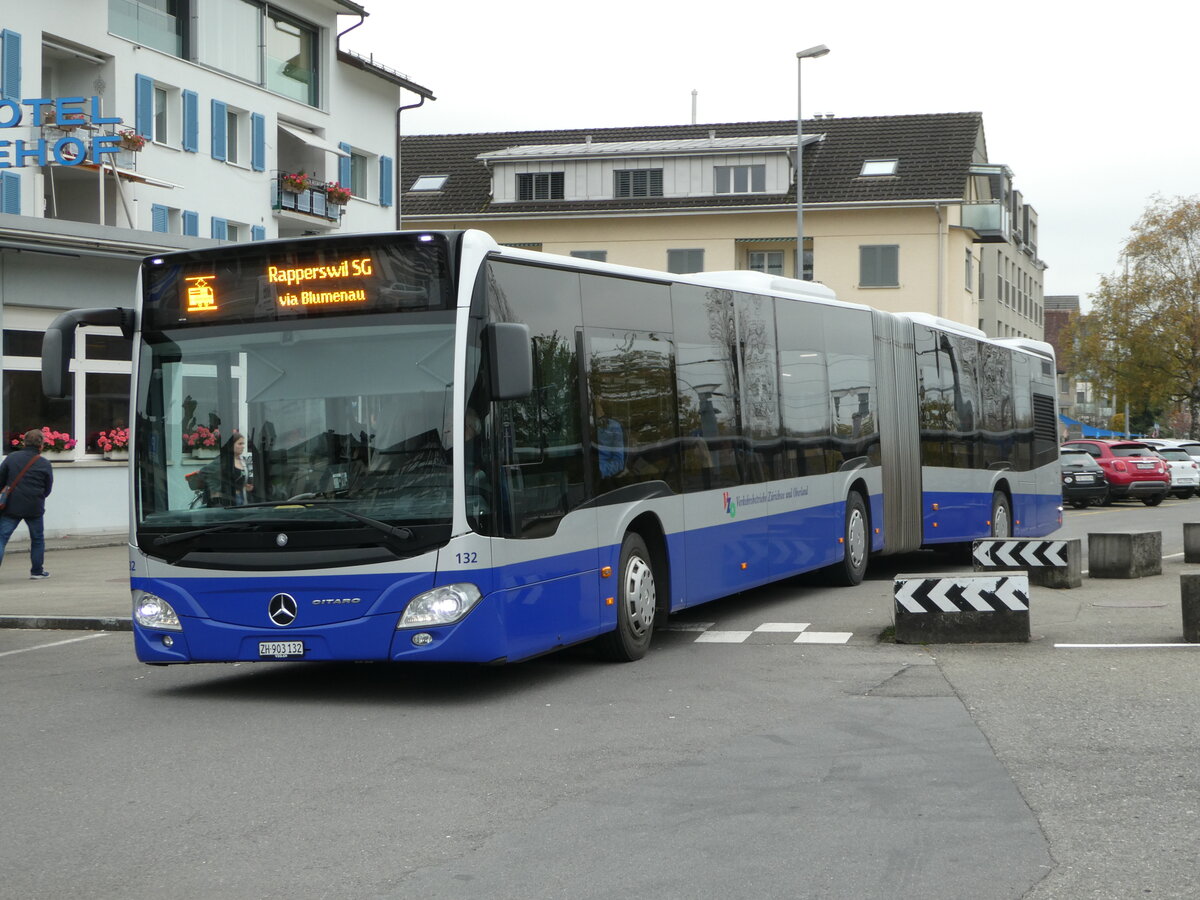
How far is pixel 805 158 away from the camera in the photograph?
57875 mm

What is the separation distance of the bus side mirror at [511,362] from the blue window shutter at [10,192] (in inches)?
889

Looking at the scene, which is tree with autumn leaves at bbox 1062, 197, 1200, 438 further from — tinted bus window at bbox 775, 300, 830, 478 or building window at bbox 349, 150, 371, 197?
tinted bus window at bbox 775, 300, 830, 478

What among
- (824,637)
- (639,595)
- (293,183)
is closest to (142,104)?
(293,183)

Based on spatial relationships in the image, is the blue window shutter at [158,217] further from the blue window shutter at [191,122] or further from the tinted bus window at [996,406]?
the tinted bus window at [996,406]

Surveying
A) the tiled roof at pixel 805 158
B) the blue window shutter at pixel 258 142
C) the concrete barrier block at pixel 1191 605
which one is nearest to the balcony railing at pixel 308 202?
the blue window shutter at pixel 258 142

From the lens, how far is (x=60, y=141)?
2731cm

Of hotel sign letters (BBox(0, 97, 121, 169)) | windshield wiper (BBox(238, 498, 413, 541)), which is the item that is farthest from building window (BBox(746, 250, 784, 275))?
windshield wiper (BBox(238, 498, 413, 541))

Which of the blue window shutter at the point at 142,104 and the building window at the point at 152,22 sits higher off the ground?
the building window at the point at 152,22

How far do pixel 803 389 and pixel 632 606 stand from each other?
481cm

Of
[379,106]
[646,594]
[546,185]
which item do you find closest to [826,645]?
[646,594]

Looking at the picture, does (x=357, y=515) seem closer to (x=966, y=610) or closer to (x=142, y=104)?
(x=966, y=610)

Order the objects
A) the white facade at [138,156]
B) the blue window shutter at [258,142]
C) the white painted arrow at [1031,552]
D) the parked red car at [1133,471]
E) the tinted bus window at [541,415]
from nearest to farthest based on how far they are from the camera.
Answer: the tinted bus window at [541,415] → the white painted arrow at [1031,552] → the white facade at [138,156] → the blue window shutter at [258,142] → the parked red car at [1133,471]

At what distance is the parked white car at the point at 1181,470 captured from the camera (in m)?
48.8

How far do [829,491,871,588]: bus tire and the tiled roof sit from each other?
39.1 metres
